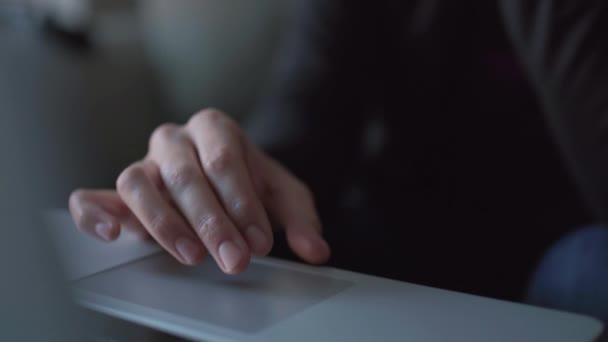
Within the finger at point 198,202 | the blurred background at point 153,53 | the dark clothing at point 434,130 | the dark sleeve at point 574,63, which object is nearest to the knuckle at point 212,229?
the finger at point 198,202

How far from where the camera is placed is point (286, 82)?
689mm

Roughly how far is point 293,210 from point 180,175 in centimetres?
8

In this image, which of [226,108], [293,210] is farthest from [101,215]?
[226,108]

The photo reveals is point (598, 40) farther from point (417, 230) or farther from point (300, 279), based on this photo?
point (300, 279)

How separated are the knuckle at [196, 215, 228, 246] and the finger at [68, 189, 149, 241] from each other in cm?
4

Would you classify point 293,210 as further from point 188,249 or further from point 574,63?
point 574,63

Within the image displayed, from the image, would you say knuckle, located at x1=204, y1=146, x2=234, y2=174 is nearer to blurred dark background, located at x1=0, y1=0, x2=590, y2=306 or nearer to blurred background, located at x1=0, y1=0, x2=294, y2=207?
blurred dark background, located at x1=0, y1=0, x2=590, y2=306

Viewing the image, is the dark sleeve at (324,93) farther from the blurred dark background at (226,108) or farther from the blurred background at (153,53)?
the blurred background at (153,53)

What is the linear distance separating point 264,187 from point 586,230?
0.25m

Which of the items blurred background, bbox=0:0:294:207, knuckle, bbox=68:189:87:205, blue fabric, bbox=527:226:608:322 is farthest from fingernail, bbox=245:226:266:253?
blurred background, bbox=0:0:294:207

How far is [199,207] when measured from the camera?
12.2 inches

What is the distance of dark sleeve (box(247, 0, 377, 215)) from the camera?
0.61m

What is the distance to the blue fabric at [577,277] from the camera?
395mm

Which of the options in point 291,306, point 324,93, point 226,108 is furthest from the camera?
point 226,108
